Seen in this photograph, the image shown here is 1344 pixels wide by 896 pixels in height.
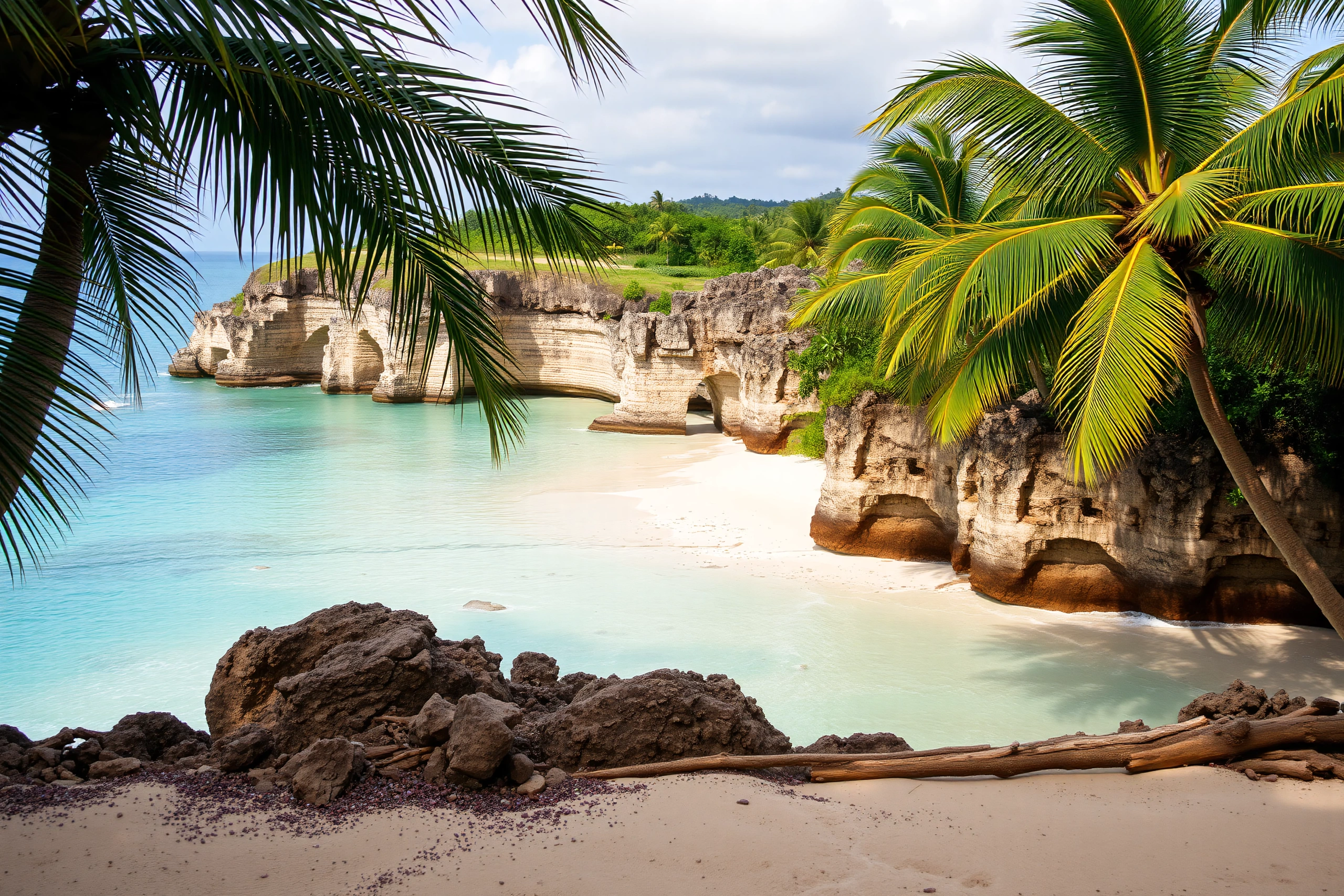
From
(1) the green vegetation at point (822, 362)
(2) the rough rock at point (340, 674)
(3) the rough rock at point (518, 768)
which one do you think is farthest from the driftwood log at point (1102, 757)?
(1) the green vegetation at point (822, 362)

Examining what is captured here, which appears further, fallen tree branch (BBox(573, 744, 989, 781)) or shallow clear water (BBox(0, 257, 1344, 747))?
shallow clear water (BBox(0, 257, 1344, 747))

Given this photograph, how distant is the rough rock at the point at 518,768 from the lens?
430 centimetres

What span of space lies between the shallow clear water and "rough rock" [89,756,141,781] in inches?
106

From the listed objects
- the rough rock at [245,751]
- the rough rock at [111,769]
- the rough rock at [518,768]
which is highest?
the rough rock at [518,768]

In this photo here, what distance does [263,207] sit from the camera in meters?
3.75

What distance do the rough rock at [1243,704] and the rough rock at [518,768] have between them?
3.91m

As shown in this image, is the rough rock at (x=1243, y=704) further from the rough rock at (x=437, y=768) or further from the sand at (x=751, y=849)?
the rough rock at (x=437, y=768)

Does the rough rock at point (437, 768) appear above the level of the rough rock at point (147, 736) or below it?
above

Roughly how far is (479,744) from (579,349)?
35014 millimetres

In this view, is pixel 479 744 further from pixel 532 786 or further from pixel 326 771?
pixel 326 771

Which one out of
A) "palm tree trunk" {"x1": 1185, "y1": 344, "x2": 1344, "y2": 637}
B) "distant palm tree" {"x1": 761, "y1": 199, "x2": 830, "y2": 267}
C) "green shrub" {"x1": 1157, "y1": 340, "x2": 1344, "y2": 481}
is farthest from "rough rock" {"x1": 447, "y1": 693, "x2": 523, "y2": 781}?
"distant palm tree" {"x1": 761, "y1": 199, "x2": 830, "y2": 267}

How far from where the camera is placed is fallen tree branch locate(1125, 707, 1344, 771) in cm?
464

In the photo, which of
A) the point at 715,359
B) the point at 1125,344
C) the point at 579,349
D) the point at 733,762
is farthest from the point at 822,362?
the point at 733,762

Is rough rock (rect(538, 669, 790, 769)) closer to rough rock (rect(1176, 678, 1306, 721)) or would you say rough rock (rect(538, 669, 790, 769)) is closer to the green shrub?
rough rock (rect(1176, 678, 1306, 721))
